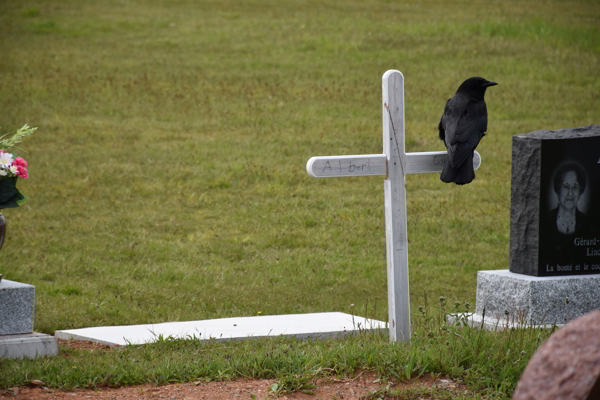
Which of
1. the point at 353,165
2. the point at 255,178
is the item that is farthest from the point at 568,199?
the point at 255,178

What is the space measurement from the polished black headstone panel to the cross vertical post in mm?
1356

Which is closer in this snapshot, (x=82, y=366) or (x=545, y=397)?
(x=545, y=397)

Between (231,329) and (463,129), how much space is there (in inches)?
96.0

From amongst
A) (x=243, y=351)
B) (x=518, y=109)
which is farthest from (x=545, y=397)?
(x=518, y=109)

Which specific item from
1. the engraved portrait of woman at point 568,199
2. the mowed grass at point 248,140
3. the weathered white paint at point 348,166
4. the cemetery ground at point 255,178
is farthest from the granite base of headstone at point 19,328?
the engraved portrait of woman at point 568,199

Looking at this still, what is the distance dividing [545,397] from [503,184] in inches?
424

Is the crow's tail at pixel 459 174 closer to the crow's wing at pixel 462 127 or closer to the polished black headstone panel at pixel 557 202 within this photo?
the crow's wing at pixel 462 127

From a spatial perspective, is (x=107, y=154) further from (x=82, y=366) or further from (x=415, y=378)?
(x=415, y=378)

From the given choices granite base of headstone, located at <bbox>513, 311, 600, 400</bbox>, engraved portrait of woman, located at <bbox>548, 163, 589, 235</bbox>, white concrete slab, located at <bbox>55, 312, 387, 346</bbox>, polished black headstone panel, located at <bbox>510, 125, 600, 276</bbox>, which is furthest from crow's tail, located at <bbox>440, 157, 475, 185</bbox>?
granite base of headstone, located at <bbox>513, 311, 600, 400</bbox>

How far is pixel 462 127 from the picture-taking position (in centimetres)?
565

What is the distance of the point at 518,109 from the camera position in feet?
56.0

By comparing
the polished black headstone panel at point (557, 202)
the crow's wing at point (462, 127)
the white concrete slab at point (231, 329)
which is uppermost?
the crow's wing at point (462, 127)

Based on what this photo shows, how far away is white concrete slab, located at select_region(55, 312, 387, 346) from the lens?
6.19 meters

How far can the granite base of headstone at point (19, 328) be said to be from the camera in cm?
562
